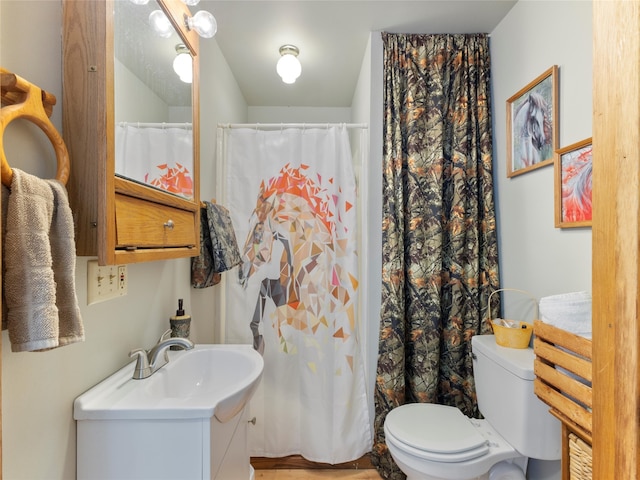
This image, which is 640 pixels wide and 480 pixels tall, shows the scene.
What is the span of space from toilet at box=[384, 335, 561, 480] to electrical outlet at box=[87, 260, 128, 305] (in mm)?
1244

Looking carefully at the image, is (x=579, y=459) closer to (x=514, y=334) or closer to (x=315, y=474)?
(x=514, y=334)

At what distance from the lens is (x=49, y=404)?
740mm

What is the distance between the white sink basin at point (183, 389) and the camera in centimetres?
83

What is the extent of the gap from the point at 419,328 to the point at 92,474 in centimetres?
146

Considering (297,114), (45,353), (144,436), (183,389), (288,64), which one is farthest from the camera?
(297,114)

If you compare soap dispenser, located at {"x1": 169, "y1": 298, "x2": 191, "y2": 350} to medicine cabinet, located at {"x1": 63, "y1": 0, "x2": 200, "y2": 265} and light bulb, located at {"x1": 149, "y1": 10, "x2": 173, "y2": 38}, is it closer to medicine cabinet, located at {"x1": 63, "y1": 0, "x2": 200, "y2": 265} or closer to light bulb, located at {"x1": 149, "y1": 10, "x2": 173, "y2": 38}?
medicine cabinet, located at {"x1": 63, "y1": 0, "x2": 200, "y2": 265}

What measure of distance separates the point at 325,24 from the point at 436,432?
2120 mm

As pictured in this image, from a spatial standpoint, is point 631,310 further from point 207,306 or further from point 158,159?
point 207,306

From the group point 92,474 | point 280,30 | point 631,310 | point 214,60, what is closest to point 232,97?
point 214,60

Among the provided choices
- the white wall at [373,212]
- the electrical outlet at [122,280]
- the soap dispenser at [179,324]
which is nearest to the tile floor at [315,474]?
the white wall at [373,212]

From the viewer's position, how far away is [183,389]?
3.87 ft

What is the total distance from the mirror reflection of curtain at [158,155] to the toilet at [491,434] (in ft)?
4.54

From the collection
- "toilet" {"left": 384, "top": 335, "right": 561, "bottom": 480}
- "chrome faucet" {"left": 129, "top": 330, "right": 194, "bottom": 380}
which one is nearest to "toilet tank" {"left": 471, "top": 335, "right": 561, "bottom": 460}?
"toilet" {"left": 384, "top": 335, "right": 561, "bottom": 480}

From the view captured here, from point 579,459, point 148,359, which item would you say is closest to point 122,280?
point 148,359
